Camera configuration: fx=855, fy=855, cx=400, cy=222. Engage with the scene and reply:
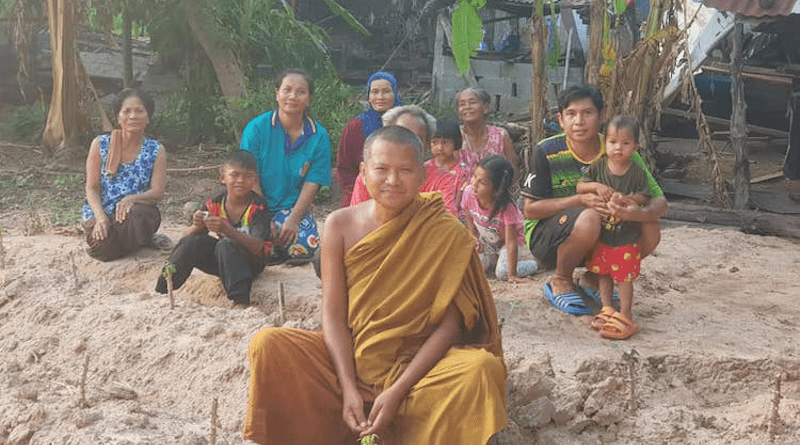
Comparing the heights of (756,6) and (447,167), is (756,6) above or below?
above

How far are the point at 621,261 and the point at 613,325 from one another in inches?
12.4

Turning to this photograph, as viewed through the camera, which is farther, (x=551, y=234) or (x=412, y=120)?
(x=412, y=120)

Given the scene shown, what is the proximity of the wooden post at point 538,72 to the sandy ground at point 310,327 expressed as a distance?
1842mm

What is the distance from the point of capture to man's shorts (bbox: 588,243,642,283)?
4070mm

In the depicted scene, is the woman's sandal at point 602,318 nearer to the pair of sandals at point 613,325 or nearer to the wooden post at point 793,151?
the pair of sandals at point 613,325

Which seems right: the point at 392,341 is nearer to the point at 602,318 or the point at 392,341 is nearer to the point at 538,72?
the point at 602,318

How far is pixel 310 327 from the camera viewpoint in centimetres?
390

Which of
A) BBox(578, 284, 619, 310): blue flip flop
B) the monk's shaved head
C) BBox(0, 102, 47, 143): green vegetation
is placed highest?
the monk's shaved head

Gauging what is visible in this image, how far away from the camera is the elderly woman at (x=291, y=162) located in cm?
506

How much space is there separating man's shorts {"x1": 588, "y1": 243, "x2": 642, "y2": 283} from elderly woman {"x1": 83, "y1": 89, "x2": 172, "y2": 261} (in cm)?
273

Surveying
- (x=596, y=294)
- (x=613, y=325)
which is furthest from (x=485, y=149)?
(x=613, y=325)

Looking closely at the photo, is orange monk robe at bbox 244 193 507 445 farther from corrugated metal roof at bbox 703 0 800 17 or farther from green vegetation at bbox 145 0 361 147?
green vegetation at bbox 145 0 361 147

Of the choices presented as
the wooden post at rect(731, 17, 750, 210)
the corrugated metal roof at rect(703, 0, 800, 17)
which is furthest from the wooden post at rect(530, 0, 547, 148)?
the wooden post at rect(731, 17, 750, 210)

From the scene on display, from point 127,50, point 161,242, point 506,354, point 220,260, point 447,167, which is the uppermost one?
point 127,50
